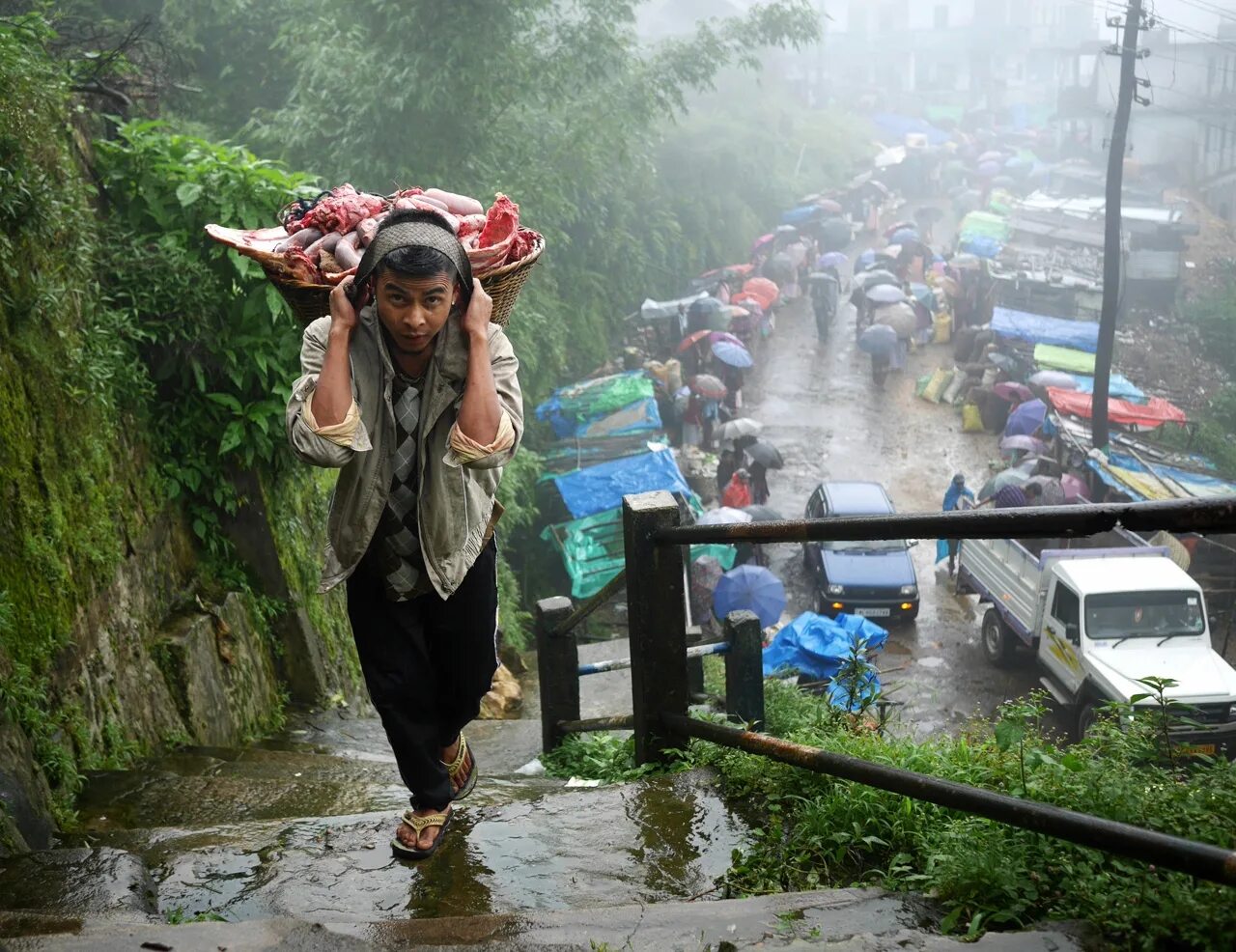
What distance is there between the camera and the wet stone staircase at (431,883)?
2.36 meters

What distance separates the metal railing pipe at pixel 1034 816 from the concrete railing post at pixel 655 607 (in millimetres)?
573

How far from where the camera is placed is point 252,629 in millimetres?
6809

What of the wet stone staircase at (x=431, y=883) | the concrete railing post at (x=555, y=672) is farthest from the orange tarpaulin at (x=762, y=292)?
the wet stone staircase at (x=431, y=883)

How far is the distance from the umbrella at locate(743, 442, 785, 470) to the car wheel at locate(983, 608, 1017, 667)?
4.77 meters

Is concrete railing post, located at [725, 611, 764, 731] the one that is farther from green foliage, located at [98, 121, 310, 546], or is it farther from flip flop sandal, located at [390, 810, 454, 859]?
green foliage, located at [98, 121, 310, 546]

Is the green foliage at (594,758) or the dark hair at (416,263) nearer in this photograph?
the dark hair at (416,263)

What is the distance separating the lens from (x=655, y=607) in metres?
3.34

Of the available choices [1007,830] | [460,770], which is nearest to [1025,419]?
[460,770]

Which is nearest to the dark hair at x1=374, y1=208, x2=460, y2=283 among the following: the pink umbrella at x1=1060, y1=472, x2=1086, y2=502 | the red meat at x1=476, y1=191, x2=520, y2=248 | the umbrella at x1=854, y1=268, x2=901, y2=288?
the red meat at x1=476, y1=191, x2=520, y2=248

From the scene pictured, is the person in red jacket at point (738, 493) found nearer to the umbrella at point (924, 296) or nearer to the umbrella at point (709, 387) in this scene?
the umbrella at point (709, 387)

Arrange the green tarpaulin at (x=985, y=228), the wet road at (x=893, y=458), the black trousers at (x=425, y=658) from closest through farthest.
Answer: the black trousers at (x=425, y=658) → the wet road at (x=893, y=458) → the green tarpaulin at (x=985, y=228)

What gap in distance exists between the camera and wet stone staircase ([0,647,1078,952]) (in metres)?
2.36

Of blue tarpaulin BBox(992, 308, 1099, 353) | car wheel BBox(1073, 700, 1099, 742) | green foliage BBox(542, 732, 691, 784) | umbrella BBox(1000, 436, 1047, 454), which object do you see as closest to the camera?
green foliage BBox(542, 732, 691, 784)

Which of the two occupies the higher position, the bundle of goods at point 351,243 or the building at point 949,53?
the building at point 949,53
